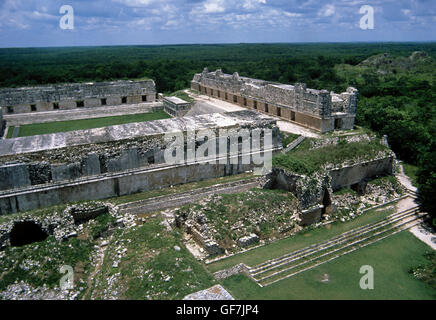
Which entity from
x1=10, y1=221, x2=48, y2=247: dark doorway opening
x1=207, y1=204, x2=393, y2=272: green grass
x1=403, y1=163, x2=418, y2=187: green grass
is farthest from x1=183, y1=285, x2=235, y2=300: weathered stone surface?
x1=403, y1=163, x2=418, y2=187: green grass

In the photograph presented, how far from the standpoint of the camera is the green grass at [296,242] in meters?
12.6

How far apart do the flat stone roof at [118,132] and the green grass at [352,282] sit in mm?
9314

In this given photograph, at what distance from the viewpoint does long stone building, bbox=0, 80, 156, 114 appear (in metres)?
32.5

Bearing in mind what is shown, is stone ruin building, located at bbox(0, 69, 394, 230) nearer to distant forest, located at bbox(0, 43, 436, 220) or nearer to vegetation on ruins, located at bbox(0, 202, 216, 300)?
vegetation on ruins, located at bbox(0, 202, 216, 300)

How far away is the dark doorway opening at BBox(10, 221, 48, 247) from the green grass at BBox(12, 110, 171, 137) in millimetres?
16866

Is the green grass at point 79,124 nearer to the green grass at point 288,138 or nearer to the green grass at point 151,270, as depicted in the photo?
the green grass at point 288,138

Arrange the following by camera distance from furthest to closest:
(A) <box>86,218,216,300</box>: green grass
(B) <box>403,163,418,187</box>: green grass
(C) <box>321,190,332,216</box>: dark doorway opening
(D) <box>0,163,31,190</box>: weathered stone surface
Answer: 1. (B) <box>403,163,418,187</box>: green grass
2. (C) <box>321,190,332,216</box>: dark doorway opening
3. (D) <box>0,163,31,190</box>: weathered stone surface
4. (A) <box>86,218,216,300</box>: green grass

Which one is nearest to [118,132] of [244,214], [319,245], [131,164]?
[131,164]

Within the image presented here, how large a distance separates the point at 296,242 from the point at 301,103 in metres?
13.5

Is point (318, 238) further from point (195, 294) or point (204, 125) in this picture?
point (204, 125)

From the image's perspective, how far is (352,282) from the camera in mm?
11570

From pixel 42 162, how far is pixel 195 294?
10041 millimetres

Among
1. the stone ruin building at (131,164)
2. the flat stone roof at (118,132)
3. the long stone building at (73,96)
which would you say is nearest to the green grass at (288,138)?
the stone ruin building at (131,164)

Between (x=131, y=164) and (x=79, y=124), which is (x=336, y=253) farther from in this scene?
(x=79, y=124)
